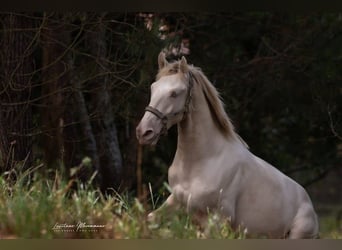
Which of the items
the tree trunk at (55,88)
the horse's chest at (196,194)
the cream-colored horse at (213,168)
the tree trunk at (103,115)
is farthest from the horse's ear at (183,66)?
the tree trunk at (55,88)

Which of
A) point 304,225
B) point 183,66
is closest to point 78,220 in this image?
point 183,66

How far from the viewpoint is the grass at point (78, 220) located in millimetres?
3822

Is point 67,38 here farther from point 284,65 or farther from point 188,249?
point 188,249

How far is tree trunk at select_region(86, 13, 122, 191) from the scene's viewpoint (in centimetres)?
608

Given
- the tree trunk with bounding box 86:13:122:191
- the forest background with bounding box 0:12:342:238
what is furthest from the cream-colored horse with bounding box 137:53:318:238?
the tree trunk with bounding box 86:13:122:191

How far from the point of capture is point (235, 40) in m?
8.35

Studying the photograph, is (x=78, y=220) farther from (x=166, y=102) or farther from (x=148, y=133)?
(x=166, y=102)

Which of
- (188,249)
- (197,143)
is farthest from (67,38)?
(188,249)

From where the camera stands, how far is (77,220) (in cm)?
416

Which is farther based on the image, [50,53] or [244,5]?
[50,53]

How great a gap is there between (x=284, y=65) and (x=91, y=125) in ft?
6.26

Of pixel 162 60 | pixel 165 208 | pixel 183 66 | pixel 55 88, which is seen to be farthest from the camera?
pixel 55 88

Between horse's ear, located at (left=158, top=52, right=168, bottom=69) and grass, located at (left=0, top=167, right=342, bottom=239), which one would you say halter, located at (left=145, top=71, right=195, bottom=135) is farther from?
grass, located at (left=0, top=167, right=342, bottom=239)

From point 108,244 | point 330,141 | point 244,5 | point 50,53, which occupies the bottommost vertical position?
point 330,141
